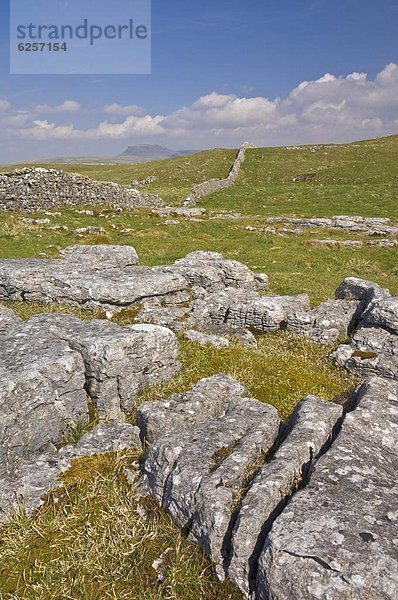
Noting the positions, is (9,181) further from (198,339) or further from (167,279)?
(198,339)

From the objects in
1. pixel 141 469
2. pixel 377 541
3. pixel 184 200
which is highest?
pixel 184 200

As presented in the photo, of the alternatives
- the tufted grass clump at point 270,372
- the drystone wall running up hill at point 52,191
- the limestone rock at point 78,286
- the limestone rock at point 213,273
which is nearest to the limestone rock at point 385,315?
the tufted grass clump at point 270,372

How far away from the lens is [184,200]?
203ft

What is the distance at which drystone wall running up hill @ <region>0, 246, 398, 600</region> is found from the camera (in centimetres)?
457

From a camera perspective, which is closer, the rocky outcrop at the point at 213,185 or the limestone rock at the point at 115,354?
the limestone rock at the point at 115,354

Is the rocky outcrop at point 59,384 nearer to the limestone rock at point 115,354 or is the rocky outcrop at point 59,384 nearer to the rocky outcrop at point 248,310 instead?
the limestone rock at point 115,354

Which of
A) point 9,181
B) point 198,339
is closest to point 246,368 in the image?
point 198,339

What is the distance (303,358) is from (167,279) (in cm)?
627

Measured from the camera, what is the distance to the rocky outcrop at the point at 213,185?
64312 millimetres

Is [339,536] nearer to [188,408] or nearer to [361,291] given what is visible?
[188,408]

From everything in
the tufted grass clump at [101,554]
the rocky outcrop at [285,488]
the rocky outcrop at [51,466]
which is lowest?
the tufted grass clump at [101,554]

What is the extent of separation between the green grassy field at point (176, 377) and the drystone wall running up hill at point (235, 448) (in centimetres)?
36

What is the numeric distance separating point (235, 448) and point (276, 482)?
1043 millimetres

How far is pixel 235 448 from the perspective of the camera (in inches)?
256
